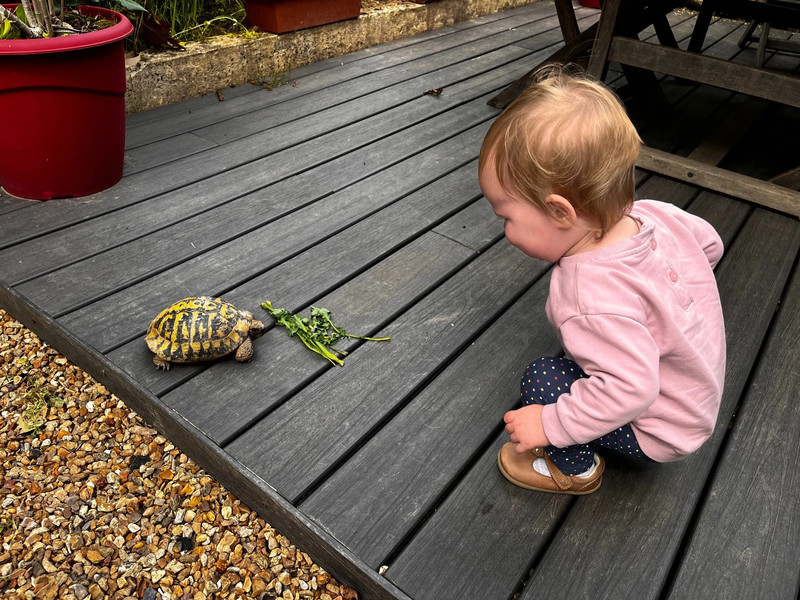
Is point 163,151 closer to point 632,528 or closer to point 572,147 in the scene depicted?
point 572,147

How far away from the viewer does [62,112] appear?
2.26 m

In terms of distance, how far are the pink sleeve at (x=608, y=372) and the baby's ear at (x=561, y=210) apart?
187 millimetres

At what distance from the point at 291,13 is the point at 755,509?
3452 millimetres

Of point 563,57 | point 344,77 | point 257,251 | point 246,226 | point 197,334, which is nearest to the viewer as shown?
point 197,334

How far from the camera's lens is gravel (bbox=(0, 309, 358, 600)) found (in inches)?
55.3

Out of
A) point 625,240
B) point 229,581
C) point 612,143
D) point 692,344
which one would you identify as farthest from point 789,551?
point 229,581

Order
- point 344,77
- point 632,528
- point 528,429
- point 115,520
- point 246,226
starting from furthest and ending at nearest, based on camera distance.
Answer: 1. point 344,77
2. point 246,226
3. point 115,520
4. point 632,528
5. point 528,429

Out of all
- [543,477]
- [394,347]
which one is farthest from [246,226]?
[543,477]

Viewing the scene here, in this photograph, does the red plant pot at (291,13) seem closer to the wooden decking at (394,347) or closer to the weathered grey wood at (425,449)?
the wooden decking at (394,347)

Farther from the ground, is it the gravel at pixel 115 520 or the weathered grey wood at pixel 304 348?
the weathered grey wood at pixel 304 348

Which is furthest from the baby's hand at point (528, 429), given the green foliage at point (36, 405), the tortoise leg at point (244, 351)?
the green foliage at point (36, 405)

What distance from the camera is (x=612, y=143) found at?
44.6 inches

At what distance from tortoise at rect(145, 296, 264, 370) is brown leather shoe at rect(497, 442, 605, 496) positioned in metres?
0.77

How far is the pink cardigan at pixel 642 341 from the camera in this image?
1146 millimetres
